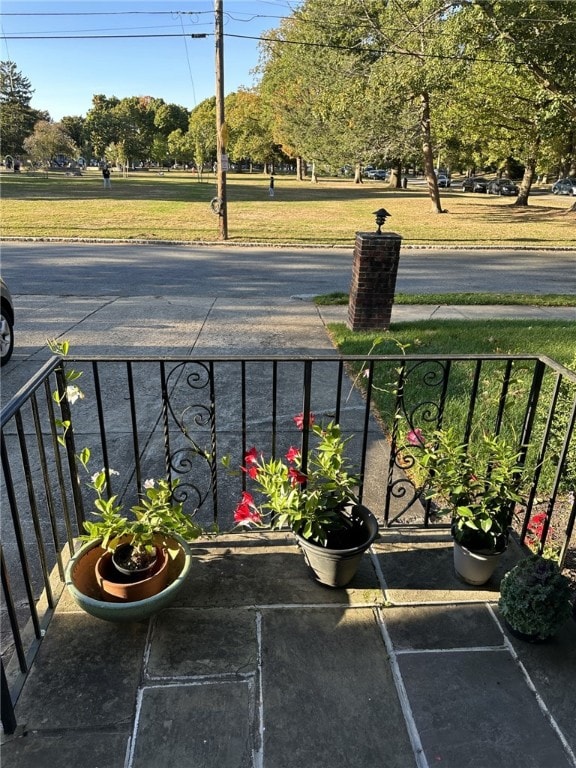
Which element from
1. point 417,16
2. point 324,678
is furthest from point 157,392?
point 417,16

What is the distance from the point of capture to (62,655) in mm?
1994

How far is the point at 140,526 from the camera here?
2.08 m

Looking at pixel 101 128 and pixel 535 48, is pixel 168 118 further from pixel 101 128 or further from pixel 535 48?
pixel 535 48

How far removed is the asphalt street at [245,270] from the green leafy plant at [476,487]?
732 cm

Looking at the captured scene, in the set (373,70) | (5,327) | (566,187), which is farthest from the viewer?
(566,187)

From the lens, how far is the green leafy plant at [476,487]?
2266 mm

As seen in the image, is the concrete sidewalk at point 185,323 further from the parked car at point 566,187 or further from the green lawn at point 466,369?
the parked car at point 566,187

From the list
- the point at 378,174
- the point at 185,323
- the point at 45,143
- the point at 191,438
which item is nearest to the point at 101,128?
the point at 45,143

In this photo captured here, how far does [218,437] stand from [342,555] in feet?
6.45

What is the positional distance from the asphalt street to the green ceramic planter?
737 cm

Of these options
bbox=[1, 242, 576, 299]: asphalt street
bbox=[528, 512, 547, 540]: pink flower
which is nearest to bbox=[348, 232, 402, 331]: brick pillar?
bbox=[1, 242, 576, 299]: asphalt street

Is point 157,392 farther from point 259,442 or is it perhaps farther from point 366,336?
point 366,336

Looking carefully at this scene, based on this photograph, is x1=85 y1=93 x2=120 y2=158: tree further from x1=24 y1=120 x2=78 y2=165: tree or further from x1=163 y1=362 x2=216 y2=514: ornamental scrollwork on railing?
x1=163 y1=362 x2=216 y2=514: ornamental scrollwork on railing

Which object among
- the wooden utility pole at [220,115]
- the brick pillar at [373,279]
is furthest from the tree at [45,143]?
the brick pillar at [373,279]
